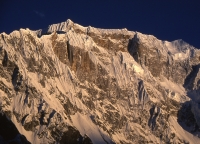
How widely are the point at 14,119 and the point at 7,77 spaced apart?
44.6 feet

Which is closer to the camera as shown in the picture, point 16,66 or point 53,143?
point 53,143

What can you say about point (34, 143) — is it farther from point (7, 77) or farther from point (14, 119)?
point (7, 77)

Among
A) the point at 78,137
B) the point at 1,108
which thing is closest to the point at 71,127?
the point at 78,137

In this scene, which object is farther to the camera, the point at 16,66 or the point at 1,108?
the point at 16,66

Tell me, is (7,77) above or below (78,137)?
above

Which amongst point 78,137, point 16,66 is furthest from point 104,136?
point 16,66

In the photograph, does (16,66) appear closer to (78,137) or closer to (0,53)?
(0,53)

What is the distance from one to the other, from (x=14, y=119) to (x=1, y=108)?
5274 mm

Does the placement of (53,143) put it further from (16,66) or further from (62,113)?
(16,66)

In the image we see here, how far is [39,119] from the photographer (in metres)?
188

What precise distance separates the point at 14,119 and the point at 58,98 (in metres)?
15.9

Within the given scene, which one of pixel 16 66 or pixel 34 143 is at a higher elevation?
pixel 16 66

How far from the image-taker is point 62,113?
193m

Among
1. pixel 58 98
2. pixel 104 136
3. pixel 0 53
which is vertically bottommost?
pixel 104 136
